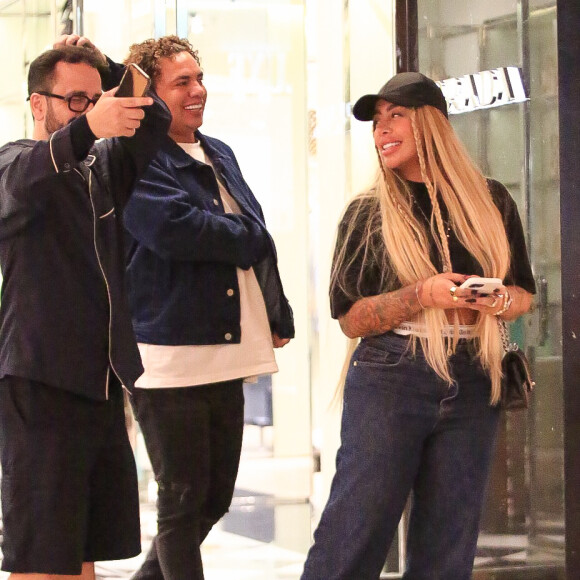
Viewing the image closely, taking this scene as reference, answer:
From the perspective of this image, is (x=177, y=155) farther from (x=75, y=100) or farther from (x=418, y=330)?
(x=418, y=330)

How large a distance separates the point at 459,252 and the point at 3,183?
112cm

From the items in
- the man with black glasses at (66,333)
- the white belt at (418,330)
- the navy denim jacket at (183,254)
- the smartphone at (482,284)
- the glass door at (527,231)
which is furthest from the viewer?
the glass door at (527,231)

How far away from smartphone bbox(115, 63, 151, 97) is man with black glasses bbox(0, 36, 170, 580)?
37 millimetres

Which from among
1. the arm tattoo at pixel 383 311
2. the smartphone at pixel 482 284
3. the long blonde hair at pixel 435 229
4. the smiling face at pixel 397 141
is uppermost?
the smiling face at pixel 397 141

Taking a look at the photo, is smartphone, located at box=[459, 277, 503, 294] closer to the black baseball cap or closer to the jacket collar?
the black baseball cap

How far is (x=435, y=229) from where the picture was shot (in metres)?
2.62

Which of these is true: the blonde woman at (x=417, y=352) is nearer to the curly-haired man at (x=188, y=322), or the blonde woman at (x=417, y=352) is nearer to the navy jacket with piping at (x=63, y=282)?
the curly-haired man at (x=188, y=322)

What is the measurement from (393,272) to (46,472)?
3.17ft

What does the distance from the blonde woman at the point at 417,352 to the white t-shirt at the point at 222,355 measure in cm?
41

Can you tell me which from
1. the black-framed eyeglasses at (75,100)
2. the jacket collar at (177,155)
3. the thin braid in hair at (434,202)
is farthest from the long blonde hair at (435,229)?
the black-framed eyeglasses at (75,100)

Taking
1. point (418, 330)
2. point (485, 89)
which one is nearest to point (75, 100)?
point (418, 330)

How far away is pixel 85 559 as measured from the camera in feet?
7.98

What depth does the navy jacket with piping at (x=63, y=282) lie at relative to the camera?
2316mm

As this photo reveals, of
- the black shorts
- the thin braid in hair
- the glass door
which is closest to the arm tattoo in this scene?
the thin braid in hair
